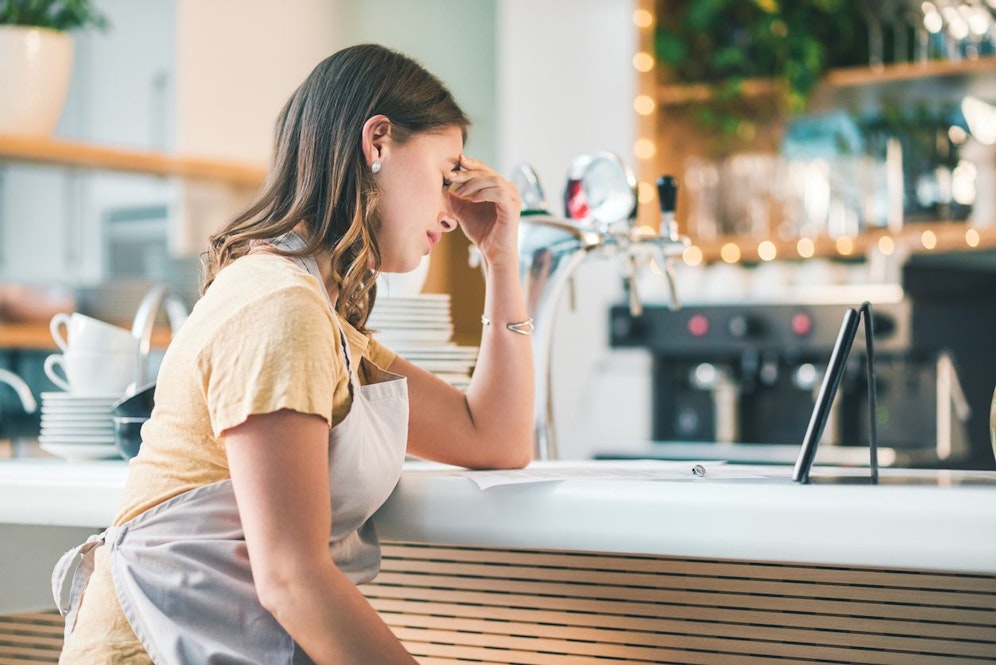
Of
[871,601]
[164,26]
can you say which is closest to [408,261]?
[871,601]

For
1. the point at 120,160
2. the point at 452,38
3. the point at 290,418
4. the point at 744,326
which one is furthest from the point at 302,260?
the point at 452,38

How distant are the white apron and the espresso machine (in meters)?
2.07

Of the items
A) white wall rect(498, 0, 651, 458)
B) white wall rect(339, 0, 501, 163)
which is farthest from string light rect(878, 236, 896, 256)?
white wall rect(339, 0, 501, 163)

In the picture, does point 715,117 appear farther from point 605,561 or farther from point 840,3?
point 605,561

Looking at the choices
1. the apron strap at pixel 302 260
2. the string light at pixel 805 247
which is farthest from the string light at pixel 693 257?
the apron strap at pixel 302 260

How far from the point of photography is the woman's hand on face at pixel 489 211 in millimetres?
1420

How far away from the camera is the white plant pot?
2.40 metres

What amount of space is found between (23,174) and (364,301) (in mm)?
3645

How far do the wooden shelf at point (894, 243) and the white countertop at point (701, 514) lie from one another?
234 centimetres

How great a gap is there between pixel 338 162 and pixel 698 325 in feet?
8.07

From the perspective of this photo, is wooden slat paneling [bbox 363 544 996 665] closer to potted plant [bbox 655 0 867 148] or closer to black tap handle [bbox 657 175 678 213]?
black tap handle [bbox 657 175 678 213]

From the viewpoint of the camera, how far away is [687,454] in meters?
3.08

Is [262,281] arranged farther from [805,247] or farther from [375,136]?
[805,247]

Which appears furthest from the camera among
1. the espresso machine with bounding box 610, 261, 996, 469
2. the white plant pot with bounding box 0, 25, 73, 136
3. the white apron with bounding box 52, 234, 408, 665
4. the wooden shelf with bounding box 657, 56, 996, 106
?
the wooden shelf with bounding box 657, 56, 996, 106
